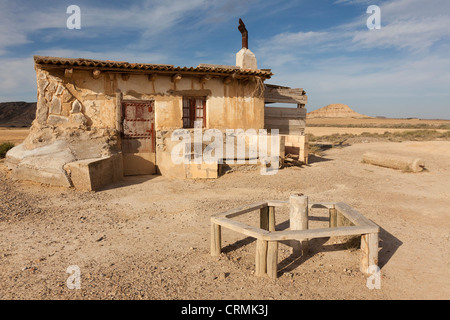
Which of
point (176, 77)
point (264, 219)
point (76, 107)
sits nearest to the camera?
point (264, 219)

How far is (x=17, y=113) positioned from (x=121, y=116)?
40873 millimetres

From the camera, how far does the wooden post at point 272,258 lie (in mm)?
3467

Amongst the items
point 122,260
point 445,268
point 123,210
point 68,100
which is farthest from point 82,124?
point 445,268

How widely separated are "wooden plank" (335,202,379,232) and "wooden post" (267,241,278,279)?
116 centimetres

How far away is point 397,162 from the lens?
1052cm

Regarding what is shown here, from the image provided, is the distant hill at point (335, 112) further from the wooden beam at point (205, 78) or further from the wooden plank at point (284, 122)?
the wooden beam at point (205, 78)

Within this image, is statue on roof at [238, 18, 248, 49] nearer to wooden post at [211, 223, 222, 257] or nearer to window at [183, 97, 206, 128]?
window at [183, 97, 206, 128]

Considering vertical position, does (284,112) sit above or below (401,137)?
above

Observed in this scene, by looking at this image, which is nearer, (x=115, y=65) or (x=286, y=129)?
(x=115, y=65)

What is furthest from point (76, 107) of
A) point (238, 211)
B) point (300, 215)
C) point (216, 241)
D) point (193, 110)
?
point (300, 215)

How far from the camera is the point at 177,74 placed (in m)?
9.99

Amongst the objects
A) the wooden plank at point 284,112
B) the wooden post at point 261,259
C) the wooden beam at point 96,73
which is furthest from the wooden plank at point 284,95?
the wooden post at point 261,259

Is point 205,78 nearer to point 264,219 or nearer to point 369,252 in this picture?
point 264,219
